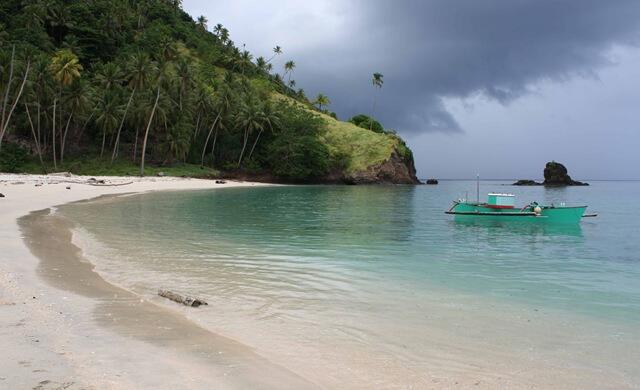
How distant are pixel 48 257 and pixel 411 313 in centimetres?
1015

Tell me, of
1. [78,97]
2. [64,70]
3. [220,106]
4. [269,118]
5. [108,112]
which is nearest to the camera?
[64,70]

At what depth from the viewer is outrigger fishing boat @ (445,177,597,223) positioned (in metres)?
32.9

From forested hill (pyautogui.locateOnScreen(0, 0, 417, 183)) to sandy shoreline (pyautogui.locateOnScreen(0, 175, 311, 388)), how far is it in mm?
56162

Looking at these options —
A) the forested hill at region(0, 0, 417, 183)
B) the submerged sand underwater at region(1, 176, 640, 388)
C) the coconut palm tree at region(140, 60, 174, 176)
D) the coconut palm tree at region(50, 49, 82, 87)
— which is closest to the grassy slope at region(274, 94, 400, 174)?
the forested hill at region(0, 0, 417, 183)

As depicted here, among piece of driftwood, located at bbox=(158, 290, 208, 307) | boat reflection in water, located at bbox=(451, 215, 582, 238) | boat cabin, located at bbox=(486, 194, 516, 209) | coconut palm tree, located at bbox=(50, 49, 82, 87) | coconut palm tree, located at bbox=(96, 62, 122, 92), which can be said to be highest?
coconut palm tree, located at bbox=(96, 62, 122, 92)

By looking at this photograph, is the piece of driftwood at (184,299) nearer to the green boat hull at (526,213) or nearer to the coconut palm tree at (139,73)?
the green boat hull at (526,213)

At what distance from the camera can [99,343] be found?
6453 mm

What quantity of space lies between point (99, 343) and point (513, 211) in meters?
32.6

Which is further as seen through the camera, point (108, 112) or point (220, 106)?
point (220, 106)

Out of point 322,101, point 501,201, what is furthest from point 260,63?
point 501,201

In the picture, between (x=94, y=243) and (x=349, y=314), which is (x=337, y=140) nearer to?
(x=94, y=243)

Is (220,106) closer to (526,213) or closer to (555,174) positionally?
(526,213)

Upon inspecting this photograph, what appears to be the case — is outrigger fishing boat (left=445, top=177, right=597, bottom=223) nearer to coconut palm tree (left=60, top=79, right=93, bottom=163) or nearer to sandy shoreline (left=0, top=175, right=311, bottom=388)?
sandy shoreline (left=0, top=175, right=311, bottom=388)

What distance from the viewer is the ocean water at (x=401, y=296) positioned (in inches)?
265
